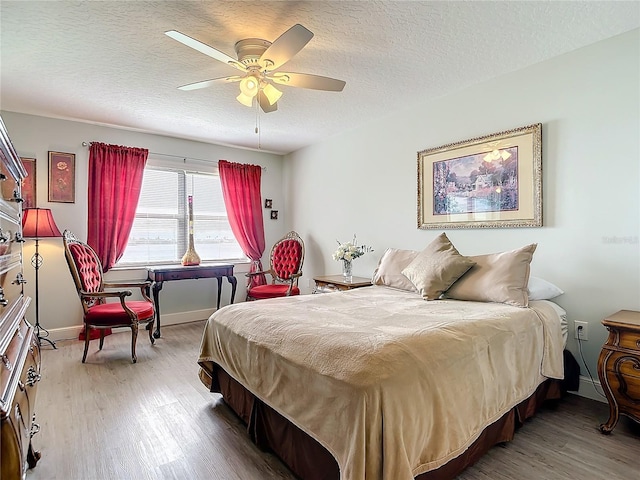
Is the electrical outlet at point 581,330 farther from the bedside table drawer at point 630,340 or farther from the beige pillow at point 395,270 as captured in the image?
the beige pillow at point 395,270

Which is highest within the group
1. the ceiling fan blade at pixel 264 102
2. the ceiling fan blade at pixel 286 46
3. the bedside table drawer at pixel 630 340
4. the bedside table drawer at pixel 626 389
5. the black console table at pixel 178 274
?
the ceiling fan blade at pixel 286 46

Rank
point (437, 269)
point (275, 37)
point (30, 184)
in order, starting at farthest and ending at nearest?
1. point (30, 184)
2. point (437, 269)
3. point (275, 37)

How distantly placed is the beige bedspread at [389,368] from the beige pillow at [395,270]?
29.4 inches

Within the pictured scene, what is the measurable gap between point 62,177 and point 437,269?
420cm

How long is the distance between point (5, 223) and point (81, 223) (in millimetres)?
2982

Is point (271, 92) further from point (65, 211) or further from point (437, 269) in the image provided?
point (65, 211)

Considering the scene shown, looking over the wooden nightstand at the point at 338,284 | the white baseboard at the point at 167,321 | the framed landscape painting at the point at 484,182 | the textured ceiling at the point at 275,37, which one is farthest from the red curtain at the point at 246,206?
the framed landscape painting at the point at 484,182

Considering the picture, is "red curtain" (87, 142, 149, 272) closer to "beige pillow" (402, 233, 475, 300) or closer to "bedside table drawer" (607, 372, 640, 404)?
"beige pillow" (402, 233, 475, 300)

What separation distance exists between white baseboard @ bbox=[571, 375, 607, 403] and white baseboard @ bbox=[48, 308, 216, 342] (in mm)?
4306

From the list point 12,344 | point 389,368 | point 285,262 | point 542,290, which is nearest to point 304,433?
point 389,368

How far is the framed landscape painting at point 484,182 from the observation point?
9.12ft

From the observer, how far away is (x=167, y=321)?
183 inches

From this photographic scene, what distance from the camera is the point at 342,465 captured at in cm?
129

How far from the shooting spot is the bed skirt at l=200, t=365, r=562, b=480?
1.52 m
